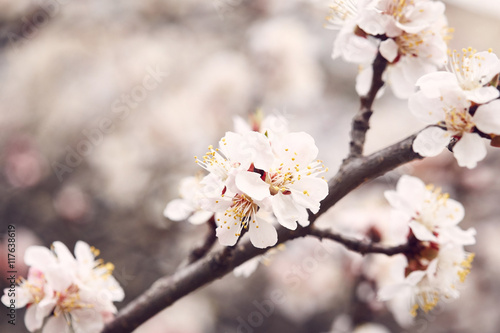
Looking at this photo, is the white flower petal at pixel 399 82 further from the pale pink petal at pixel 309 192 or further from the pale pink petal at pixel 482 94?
the pale pink petal at pixel 309 192

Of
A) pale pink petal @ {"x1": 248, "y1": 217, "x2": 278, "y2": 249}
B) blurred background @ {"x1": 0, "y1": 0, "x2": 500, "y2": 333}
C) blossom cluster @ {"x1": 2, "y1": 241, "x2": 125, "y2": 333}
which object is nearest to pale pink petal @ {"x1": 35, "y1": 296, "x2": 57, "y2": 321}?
blossom cluster @ {"x1": 2, "y1": 241, "x2": 125, "y2": 333}

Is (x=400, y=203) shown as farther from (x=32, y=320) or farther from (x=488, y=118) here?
(x=32, y=320)

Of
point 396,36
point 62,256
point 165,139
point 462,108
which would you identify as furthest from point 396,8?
point 165,139

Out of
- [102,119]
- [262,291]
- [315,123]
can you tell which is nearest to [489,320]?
[262,291]

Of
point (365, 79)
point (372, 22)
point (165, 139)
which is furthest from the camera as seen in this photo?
point (165, 139)

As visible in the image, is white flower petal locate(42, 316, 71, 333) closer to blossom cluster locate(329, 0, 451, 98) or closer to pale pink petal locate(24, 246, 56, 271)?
pale pink petal locate(24, 246, 56, 271)

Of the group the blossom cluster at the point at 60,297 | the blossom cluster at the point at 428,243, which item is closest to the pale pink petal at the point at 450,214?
the blossom cluster at the point at 428,243
